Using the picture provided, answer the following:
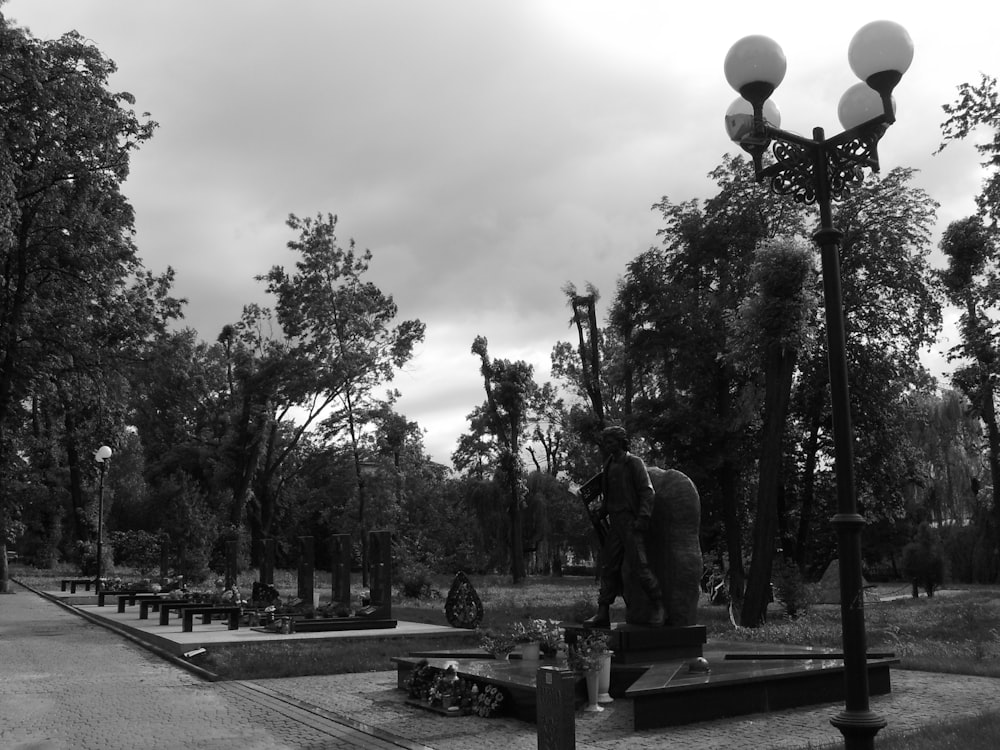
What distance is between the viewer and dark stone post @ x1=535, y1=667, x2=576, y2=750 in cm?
582

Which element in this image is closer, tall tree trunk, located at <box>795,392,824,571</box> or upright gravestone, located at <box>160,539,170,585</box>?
tall tree trunk, located at <box>795,392,824,571</box>

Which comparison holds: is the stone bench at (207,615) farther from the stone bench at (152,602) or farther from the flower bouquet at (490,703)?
the flower bouquet at (490,703)

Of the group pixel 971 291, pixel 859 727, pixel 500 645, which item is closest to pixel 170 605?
pixel 500 645

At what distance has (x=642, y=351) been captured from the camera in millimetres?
29281

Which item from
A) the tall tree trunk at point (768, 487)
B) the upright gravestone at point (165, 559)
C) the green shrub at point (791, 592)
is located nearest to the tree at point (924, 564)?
the green shrub at point (791, 592)

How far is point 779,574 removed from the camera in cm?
→ 2181

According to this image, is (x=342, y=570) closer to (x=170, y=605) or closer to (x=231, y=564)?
(x=170, y=605)

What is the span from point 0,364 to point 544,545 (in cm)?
3378

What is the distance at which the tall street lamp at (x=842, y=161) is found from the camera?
5.33 m

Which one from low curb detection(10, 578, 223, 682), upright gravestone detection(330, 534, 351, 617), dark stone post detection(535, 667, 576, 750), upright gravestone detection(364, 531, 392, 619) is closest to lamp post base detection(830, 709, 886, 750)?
dark stone post detection(535, 667, 576, 750)

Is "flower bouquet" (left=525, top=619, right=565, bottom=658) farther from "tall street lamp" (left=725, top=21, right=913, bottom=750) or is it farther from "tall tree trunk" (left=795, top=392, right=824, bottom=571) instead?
"tall tree trunk" (left=795, top=392, right=824, bottom=571)

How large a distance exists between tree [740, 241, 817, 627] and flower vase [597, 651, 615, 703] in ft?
31.0

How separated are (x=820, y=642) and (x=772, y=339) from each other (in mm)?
5756

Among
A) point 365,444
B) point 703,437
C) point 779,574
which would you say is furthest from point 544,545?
point 779,574
